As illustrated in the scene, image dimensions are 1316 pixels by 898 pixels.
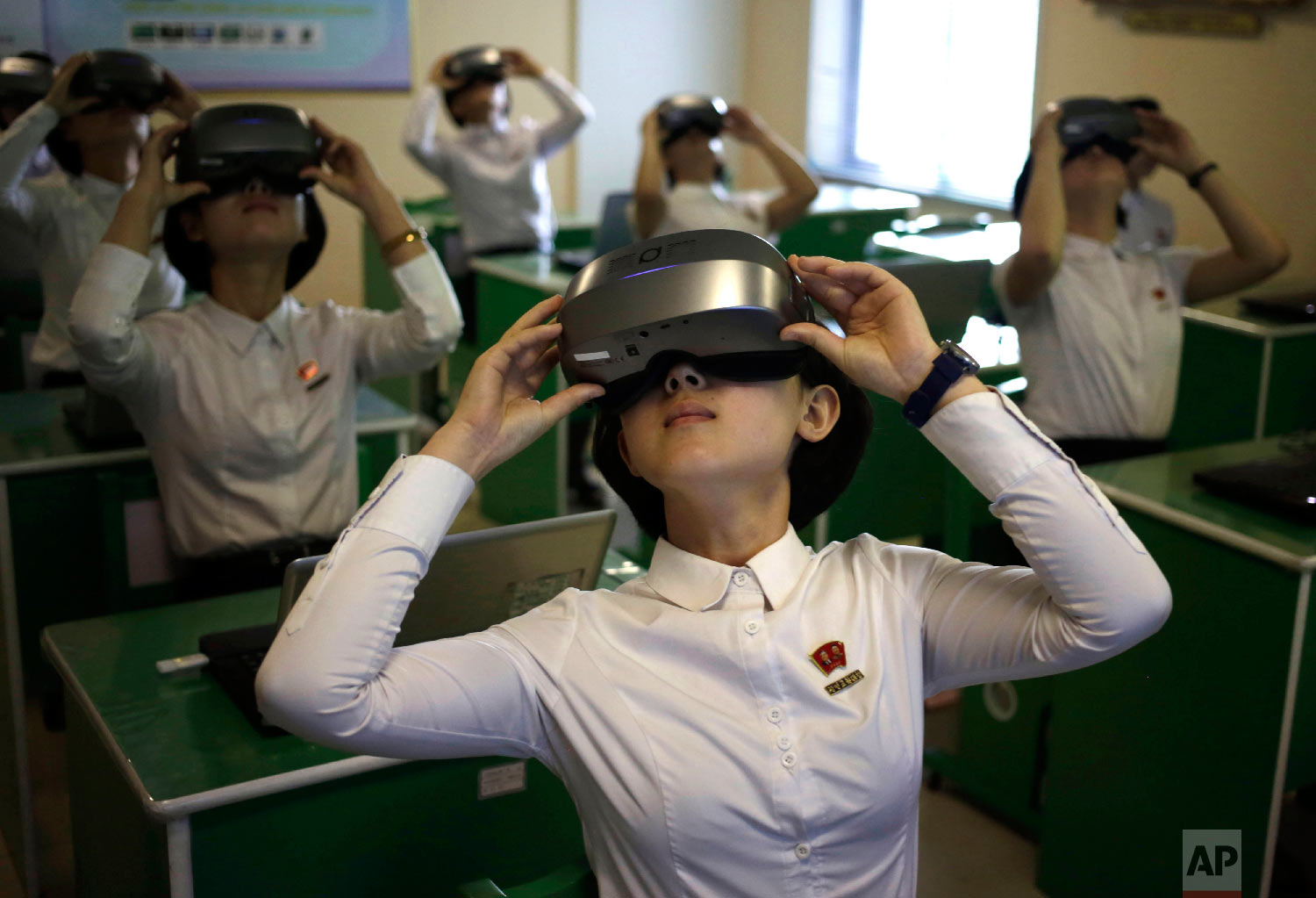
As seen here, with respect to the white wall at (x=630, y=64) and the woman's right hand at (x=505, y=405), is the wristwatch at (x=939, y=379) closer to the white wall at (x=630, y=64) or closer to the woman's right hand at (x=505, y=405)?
the woman's right hand at (x=505, y=405)

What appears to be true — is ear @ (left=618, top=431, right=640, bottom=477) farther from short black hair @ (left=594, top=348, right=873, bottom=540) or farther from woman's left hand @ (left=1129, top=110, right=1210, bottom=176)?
woman's left hand @ (left=1129, top=110, right=1210, bottom=176)

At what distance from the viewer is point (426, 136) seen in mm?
5816

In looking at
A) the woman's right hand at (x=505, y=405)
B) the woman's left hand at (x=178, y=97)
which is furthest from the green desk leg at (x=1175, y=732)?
the woman's left hand at (x=178, y=97)

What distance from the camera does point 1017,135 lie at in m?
6.69

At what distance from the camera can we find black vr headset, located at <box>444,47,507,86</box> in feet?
17.9

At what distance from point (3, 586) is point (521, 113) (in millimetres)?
5731

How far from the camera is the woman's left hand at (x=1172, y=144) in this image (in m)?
3.07

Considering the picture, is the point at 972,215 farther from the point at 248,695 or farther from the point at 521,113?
the point at 248,695

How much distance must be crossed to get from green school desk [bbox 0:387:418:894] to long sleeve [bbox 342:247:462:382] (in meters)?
0.29

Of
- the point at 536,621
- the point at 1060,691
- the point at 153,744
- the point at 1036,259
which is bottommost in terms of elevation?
the point at 1060,691

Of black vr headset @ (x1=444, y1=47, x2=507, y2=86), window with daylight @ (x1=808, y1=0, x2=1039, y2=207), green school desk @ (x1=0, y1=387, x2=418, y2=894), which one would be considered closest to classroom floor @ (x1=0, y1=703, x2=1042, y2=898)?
green school desk @ (x1=0, y1=387, x2=418, y2=894)

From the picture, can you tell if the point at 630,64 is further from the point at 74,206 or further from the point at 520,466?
the point at 74,206

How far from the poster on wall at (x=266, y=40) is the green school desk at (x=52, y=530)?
352 centimetres

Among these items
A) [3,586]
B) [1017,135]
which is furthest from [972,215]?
[3,586]
